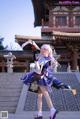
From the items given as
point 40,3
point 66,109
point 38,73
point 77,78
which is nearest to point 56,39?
point 40,3

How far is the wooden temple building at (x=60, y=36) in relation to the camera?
2847 centimetres

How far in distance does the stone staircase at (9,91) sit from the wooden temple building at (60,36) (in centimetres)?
1110

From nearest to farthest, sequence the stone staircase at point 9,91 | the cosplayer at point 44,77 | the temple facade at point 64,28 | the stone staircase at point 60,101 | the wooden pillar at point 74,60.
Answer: the cosplayer at point 44,77 < the stone staircase at point 60,101 < the stone staircase at point 9,91 < the temple facade at point 64,28 < the wooden pillar at point 74,60

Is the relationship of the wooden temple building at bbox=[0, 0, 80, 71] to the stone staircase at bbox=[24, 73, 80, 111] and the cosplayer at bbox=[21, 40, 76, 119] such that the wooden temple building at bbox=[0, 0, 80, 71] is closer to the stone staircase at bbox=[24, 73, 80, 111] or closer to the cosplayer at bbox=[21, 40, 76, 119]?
the stone staircase at bbox=[24, 73, 80, 111]

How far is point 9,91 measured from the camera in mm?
13242

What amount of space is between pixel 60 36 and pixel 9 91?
1525 centimetres

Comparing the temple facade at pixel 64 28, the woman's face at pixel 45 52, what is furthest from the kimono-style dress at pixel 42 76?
the temple facade at pixel 64 28

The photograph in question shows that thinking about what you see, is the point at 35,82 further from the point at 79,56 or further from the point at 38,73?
the point at 79,56

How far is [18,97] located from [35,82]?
571 centimetres

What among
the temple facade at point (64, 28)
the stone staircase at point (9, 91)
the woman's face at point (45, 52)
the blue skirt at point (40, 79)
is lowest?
the temple facade at point (64, 28)

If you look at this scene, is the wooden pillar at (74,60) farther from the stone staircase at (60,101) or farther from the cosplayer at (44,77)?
the cosplayer at (44,77)

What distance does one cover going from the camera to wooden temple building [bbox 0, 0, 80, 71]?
28469 millimetres

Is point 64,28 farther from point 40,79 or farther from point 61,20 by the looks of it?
point 40,79

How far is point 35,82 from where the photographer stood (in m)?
6.63
